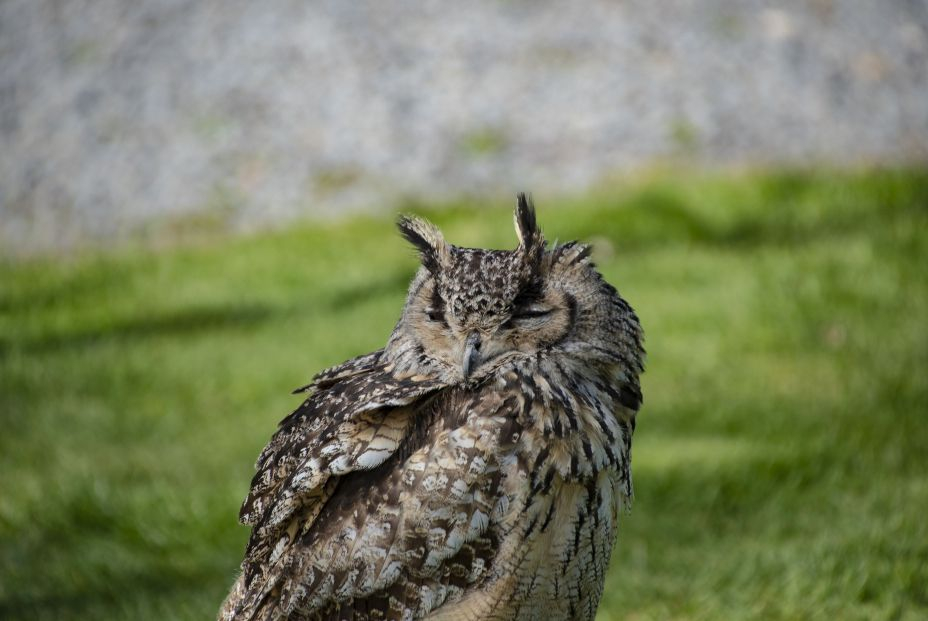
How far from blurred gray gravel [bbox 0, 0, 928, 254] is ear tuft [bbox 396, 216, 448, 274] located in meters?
4.47

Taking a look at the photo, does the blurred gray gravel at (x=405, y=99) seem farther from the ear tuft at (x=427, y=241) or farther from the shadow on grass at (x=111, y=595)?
the ear tuft at (x=427, y=241)

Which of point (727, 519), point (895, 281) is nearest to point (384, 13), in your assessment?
point (895, 281)

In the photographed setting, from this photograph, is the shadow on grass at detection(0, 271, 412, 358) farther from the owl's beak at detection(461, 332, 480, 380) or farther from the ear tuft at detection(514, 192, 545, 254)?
the owl's beak at detection(461, 332, 480, 380)

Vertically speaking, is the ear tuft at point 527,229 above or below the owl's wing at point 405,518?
above

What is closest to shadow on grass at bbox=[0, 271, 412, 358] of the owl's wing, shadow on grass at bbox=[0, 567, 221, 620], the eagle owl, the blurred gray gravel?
the blurred gray gravel

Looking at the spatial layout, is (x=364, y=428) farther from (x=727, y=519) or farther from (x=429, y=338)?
(x=727, y=519)

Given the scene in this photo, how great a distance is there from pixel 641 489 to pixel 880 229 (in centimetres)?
276

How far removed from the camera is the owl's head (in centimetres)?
297

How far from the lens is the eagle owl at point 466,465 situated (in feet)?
9.37

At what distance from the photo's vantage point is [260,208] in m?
7.82

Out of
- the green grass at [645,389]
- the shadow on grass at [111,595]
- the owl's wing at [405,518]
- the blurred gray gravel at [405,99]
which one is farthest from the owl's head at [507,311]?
the blurred gray gravel at [405,99]

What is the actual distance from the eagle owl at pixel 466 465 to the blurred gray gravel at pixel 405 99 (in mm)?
4703

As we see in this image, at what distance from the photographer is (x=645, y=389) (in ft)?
20.3

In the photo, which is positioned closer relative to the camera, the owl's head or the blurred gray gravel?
the owl's head
